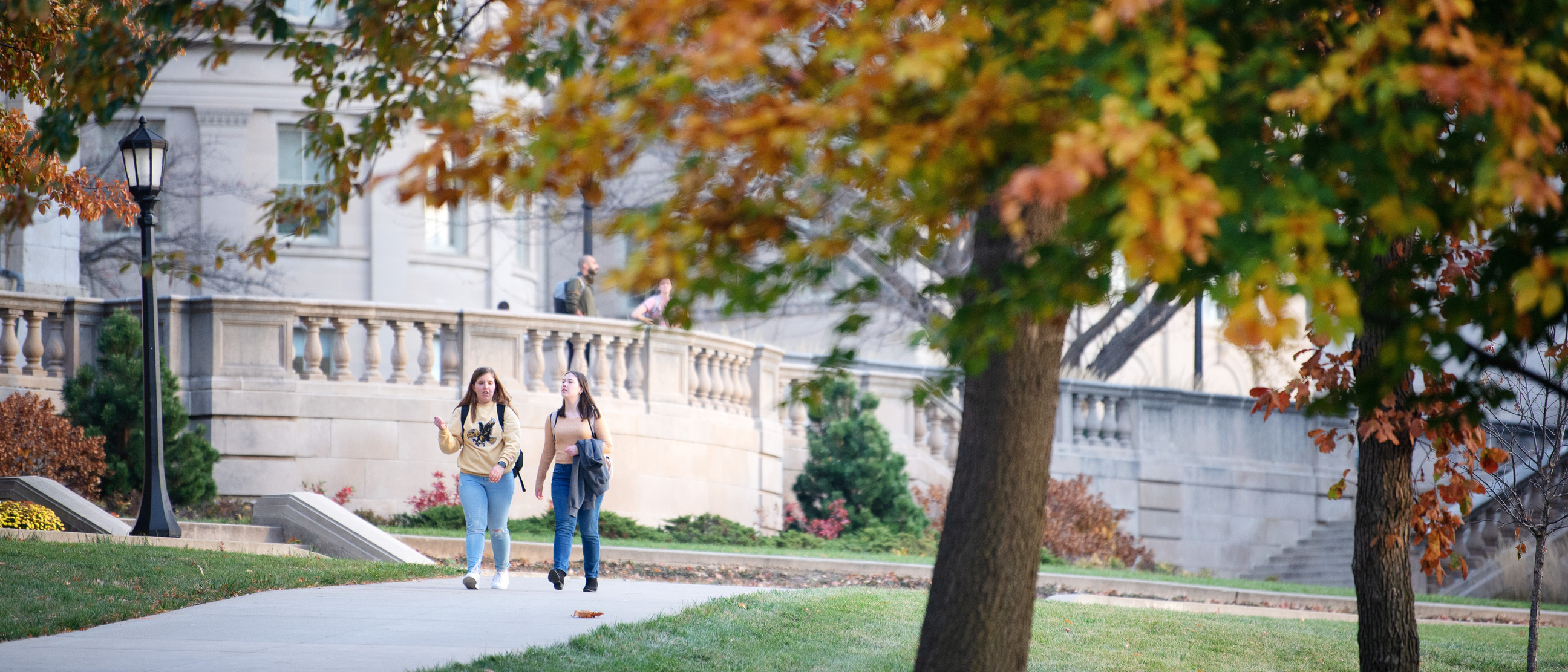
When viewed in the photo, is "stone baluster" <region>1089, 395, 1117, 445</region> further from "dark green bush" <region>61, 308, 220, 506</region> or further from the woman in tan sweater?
"dark green bush" <region>61, 308, 220, 506</region>

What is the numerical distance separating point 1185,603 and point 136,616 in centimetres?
972

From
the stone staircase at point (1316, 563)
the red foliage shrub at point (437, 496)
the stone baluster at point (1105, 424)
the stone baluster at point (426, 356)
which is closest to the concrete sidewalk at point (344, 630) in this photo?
the red foliage shrub at point (437, 496)

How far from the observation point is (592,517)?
1038 cm

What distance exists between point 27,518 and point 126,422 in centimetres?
319

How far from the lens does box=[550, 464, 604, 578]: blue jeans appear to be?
1037 centimetres

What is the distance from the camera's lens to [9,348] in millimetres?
14688

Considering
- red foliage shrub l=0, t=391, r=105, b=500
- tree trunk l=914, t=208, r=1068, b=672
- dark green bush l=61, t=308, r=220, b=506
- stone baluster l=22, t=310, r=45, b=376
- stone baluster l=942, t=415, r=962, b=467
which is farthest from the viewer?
stone baluster l=942, t=415, r=962, b=467

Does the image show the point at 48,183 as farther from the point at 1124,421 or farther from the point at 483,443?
the point at 1124,421

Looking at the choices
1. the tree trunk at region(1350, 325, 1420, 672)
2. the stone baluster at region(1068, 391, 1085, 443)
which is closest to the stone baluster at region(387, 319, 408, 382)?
the stone baluster at region(1068, 391, 1085, 443)

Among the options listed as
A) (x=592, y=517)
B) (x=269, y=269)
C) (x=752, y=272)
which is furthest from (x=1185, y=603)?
(x=269, y=269)

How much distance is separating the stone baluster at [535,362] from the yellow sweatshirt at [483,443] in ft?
18.2

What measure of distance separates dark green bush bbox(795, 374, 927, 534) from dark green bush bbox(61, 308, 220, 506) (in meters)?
7.05

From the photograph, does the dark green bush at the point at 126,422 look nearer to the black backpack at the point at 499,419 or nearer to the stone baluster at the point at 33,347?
the stone baluster at the point at 33,347

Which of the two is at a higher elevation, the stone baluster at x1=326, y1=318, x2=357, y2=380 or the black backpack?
the stone baluster at x1=326, y1=318, x2=357, y2=380
